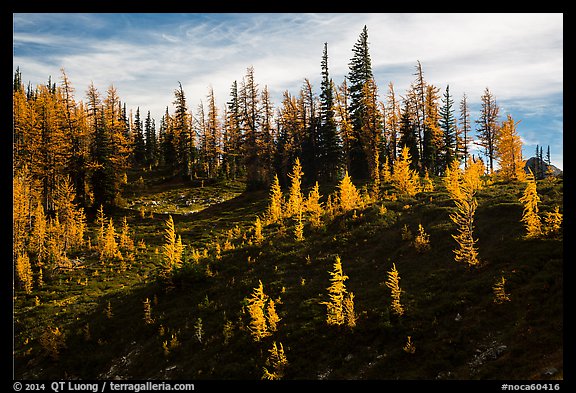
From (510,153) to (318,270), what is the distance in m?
26.0

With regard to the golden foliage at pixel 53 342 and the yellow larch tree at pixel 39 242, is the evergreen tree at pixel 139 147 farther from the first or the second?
the golden foliage at pixel 53 342

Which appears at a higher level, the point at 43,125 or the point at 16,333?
the point at 43,125

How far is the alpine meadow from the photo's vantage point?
13.8 m

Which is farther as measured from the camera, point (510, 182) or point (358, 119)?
point (358, 119)

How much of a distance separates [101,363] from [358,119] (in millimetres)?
49184

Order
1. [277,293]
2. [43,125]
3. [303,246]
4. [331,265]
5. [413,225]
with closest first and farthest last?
[277,293], [331,265], [413,225], [303,246], [43,125]

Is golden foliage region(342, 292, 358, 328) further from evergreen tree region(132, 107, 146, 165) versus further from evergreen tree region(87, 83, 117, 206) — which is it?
evergreen tree region(132, 107, 146, 165)

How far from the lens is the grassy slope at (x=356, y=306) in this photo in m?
12.7

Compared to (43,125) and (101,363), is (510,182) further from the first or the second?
(43,125)

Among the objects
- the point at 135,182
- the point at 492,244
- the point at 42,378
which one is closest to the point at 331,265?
the point at 492,244

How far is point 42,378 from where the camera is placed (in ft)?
61.9

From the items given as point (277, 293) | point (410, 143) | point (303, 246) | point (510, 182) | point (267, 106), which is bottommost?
point (277, 293)

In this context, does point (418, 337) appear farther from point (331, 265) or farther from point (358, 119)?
point (358, 119)

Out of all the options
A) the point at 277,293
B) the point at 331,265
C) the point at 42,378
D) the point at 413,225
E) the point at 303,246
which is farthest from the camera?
the point at 303,246
